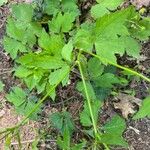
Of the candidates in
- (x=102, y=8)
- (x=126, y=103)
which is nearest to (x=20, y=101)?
(x=126, y=103)

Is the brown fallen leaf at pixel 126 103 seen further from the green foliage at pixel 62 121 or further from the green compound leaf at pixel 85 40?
the green compound leaf at pixel 85 40

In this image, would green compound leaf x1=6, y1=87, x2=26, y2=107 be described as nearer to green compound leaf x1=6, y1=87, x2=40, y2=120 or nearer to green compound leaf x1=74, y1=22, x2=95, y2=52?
green compound leaf x1=6, y1=87, x2=40, y2=120

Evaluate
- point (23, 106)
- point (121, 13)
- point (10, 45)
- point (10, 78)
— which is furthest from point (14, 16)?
point (121, 13)

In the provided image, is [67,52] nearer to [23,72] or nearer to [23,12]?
[23,72]

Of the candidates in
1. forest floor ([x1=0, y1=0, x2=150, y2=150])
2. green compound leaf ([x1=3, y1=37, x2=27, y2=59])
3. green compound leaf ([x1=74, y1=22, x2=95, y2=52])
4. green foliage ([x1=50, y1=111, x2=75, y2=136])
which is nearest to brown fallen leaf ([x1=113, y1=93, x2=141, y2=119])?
forest floor ([x1=0, y1=0, x2=150, y2=150])

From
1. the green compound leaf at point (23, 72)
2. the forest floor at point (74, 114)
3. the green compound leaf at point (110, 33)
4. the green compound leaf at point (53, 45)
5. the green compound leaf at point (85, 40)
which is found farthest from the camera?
the forest floor at point (74, 114)

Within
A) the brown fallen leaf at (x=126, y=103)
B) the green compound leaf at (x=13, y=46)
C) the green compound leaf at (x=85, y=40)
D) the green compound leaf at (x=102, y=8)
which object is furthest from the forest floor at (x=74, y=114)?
the green compound leaf at (x=85, y=40)
